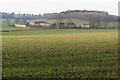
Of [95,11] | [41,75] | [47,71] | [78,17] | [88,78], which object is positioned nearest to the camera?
[88,78]

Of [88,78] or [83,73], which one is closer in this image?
[88,78]

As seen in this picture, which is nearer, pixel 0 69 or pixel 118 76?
pixel 118 76

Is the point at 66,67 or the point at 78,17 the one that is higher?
the point at 78,17

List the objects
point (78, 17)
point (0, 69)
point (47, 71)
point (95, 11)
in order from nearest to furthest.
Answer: point (47, 71)
point (0, 69)
point (78, 17)
point (95, 11)

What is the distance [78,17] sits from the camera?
586 ft

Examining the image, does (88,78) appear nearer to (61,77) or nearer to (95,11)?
(61,77)

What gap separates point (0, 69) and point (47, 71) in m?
3.41

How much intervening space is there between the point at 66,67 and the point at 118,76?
386 cm

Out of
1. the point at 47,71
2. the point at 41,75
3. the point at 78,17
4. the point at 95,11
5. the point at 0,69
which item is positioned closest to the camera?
the point at 41,75

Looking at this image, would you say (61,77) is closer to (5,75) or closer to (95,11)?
(5,75)

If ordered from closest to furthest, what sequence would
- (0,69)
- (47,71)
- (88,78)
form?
(88,78) → (47,71) → (0,69)

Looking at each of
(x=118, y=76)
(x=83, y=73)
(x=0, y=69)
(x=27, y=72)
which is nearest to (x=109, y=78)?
(x=118, y=76)

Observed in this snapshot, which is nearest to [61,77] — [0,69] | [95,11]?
[0,69]

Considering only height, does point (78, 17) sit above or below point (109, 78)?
above
